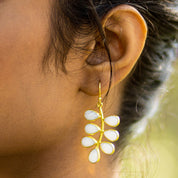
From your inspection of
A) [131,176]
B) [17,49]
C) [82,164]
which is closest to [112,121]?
[82,164]

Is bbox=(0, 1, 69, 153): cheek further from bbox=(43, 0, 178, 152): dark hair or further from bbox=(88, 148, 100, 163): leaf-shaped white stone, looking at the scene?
bbox=(88, 148, 100, 163): leaf-shaped white stone

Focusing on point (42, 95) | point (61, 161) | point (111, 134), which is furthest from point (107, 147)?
point (42, 95)

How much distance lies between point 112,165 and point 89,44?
57 cm

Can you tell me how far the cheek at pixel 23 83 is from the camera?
118 centimetres

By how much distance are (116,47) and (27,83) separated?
15.4 inches

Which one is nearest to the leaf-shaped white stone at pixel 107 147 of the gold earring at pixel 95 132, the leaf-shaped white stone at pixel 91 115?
the gold earring at pixel 95 132

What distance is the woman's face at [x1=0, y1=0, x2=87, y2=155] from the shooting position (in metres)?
1.18

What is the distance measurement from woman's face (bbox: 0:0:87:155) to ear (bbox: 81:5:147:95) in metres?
0.10

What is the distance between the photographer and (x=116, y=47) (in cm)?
131

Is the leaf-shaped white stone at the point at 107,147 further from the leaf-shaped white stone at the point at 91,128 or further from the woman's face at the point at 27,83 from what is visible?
the woman's face at the point at 27,83

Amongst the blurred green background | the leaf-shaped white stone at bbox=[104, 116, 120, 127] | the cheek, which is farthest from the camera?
the blurred green background

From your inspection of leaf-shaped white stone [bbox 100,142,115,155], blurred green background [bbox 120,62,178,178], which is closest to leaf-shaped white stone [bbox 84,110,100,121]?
leaf-shaped white stone [bbox 100,142,115,155]

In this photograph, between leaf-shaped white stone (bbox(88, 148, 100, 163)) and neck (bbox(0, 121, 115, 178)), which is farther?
neck (bbox(0, 121, 115, 178))

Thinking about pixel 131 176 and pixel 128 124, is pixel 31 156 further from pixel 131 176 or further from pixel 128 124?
pixel 131 176
